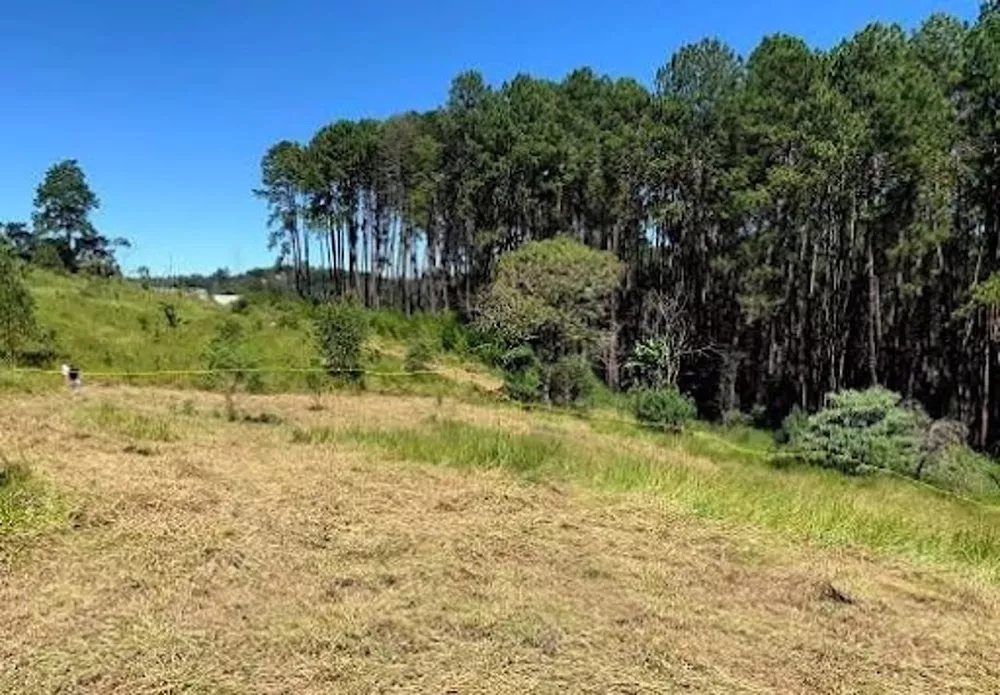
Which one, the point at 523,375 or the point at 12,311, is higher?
the point at 12,311

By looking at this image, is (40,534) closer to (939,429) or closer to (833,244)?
(939,429)

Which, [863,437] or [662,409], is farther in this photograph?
[662,409]

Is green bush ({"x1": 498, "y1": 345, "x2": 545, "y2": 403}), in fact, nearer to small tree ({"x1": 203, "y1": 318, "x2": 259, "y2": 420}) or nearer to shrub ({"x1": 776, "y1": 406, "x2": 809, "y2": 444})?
shrub ({"x1": 776, "y1": 406, "x2": 809, "y2": 444})

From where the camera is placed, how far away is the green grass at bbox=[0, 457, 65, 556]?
19.6 feet

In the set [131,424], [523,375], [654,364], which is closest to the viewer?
[131,424]

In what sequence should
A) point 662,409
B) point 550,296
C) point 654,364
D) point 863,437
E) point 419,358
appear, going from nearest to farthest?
point 863,437, point 662,409, point 419,358, point 550,296, point 654,364

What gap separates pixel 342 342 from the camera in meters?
26.2

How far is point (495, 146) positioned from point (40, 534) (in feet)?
147

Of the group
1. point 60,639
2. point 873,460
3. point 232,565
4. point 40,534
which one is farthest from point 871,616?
point 873,460

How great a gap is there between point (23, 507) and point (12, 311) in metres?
17.0

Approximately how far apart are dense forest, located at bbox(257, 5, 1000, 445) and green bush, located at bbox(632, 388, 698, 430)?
7.50 meters

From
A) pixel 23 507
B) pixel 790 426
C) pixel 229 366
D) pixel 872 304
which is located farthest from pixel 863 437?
pixel 23 507

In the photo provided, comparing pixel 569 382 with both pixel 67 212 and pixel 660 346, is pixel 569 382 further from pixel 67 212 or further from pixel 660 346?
pixel 67 212

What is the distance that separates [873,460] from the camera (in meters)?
18.4
